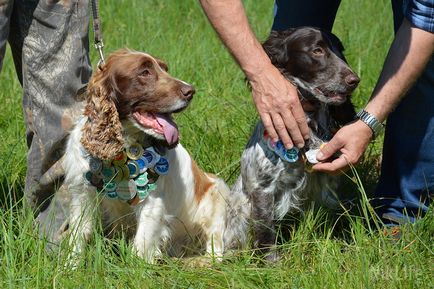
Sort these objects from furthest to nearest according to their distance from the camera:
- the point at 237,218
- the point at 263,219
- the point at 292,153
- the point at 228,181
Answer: the point at 228,181 < the point at 237,218 < the point at 263,219 < the point at 292,153

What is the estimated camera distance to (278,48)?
15.4 feet

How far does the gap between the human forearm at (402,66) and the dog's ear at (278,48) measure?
0.53 m

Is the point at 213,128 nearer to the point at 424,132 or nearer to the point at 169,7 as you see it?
the point at 424,132

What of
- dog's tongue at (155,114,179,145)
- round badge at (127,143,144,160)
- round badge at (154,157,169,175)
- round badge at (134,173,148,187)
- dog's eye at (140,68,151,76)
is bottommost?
round badge at (134,173,148,187)

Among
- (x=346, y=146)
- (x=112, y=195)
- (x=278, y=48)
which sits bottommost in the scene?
(x=112, y=195)

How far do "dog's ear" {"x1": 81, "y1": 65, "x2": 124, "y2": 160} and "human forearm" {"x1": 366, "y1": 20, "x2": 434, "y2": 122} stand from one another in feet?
4.34

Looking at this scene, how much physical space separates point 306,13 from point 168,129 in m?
1.20

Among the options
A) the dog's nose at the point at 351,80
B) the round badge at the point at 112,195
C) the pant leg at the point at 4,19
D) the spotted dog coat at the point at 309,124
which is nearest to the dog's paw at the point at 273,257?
the spotted dog coat at the point at 309,124

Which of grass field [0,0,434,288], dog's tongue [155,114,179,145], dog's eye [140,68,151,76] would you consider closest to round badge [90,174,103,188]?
grass field [0,0,434,288]

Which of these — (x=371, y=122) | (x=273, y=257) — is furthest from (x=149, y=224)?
(x=371, y=122)

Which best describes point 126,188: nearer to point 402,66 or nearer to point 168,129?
point 168,129

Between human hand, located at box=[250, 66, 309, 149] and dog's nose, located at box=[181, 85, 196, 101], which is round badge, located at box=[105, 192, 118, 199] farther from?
human hand, located at box=[250, 66, 309, 149]

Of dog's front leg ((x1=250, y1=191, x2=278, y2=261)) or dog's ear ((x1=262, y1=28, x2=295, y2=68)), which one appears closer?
dog's ear ((x1=262, y1=28, x2=295, y2=68))

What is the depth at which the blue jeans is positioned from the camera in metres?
4.95
